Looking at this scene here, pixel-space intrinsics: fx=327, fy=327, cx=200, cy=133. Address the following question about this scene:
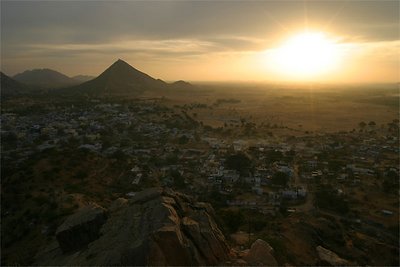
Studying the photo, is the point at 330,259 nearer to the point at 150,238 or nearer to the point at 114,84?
the point at 150,238

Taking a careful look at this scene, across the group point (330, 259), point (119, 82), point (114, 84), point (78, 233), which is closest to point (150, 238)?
point (78, 233)

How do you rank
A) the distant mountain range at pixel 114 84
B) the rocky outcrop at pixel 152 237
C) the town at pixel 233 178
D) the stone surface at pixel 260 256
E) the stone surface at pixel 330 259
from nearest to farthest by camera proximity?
the rocky outcrop at pixel 152 237 → the stone surface at pixel 260 256 → the stone surface at pixel 330 259 → the town at pixel 233 178 → the distant mountain range at pixel 114 84

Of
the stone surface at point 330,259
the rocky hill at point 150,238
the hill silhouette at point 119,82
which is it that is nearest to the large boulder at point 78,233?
the rocky hill at point 150,238

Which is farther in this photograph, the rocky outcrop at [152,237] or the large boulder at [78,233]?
the large boulder at [78,233]

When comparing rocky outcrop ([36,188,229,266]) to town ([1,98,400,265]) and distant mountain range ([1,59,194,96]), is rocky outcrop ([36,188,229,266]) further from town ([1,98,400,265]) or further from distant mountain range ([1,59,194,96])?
distant mountain range ([1,59,194,96])

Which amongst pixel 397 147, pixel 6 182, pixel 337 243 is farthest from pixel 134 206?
pixel 397 147

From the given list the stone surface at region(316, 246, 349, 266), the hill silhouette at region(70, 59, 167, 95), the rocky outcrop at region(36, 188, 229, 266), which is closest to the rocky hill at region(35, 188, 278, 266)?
the rocky outcrop at region(36, 188, 229, 266)

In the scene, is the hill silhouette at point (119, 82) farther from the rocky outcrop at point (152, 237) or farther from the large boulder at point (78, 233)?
the rocky outcrop at point (152, 237)
